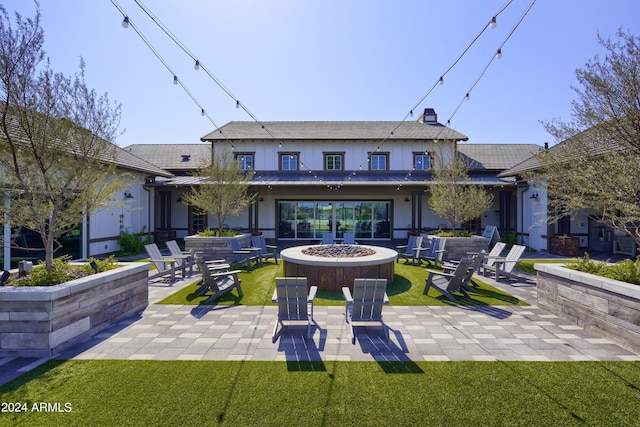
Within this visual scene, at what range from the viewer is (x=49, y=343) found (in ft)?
14.4

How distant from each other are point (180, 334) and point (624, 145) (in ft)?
26.7

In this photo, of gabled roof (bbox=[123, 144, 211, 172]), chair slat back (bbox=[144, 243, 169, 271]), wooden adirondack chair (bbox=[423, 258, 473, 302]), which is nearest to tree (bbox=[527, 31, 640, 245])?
wooden adirondack chair (bbox=[423, 258, 473, 302])

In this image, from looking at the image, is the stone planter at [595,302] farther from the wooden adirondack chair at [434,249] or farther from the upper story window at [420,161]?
the upper story window at [420,161]

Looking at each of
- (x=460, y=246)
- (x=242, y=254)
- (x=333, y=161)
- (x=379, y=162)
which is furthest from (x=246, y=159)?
(x=460, y=246)

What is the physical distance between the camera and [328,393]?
11.4 feet

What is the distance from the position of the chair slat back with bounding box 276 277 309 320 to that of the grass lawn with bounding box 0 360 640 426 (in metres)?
1.04

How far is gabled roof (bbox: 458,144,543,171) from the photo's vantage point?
1983 centimetres

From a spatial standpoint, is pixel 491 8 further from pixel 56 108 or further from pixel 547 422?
pixel 56 108

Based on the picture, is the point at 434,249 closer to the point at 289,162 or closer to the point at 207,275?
the point at 207,275

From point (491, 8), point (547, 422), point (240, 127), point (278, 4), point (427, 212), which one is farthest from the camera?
point (240, 127)

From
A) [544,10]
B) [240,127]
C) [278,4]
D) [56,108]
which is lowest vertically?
[56,108]

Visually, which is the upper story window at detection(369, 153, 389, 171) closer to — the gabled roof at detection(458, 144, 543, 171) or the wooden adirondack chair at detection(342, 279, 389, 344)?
the gabled roof at detection(458, 144, 543, 171)

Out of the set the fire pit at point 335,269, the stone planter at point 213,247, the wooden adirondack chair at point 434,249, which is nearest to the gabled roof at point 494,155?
the wooden adirondack chair at point 434,249

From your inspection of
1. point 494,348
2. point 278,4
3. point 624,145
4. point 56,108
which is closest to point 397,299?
point 494,348
